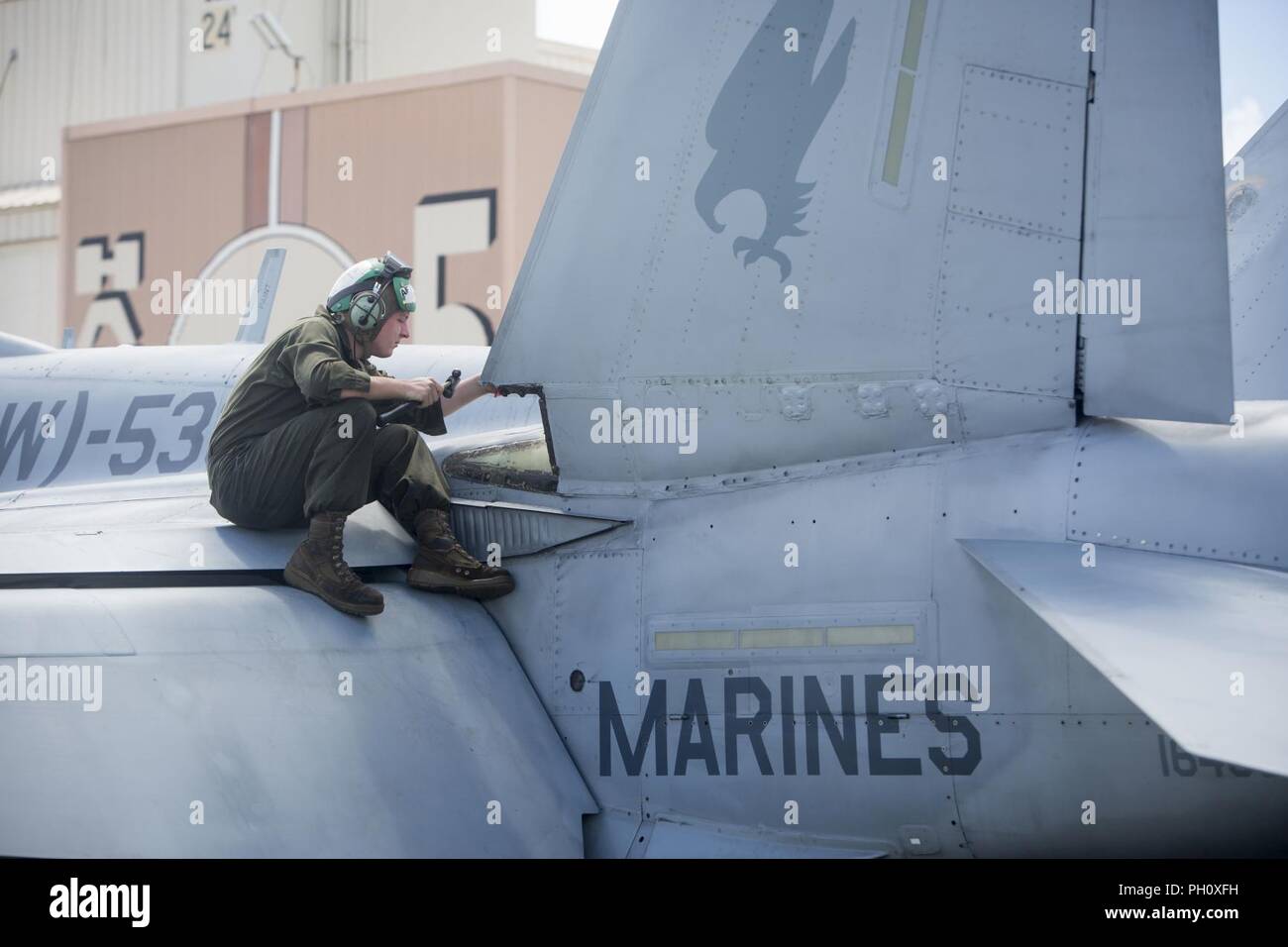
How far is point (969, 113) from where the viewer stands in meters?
4.85

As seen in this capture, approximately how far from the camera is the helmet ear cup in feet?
17.7

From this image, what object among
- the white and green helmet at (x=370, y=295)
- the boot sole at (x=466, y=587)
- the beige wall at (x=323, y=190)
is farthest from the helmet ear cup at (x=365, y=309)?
the beige wall at (x=323, y=190)

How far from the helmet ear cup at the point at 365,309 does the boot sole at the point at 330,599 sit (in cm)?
109

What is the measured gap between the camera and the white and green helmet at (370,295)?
17.7 ft

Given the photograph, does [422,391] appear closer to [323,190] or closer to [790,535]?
[790,535]

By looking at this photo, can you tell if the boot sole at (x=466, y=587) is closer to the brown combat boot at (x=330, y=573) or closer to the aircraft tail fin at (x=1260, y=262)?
the brown combat boot at (x=330, y=573)

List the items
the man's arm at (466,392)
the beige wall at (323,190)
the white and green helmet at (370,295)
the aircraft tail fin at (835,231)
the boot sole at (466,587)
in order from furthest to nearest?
the beige wall at (323,190)
the man's arm at (466,392)
the white and green helmet at (370,295)
the boot sole at (466,587)
the aircraft tail fin at (835,231)

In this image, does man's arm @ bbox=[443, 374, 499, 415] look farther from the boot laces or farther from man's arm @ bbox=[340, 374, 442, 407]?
the boot laces

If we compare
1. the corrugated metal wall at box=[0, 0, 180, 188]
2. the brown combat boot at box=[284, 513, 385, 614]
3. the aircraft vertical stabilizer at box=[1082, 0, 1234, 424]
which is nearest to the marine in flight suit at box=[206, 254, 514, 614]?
the brown combat boot at box=[284, 513, 385, 614]

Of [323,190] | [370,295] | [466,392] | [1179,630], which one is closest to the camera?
[1179,630]

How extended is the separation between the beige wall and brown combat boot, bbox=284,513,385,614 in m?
15.6

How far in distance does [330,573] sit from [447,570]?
1.64 feet

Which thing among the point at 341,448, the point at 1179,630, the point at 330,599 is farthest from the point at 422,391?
the point at 1179,630

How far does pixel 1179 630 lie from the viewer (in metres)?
3.75
